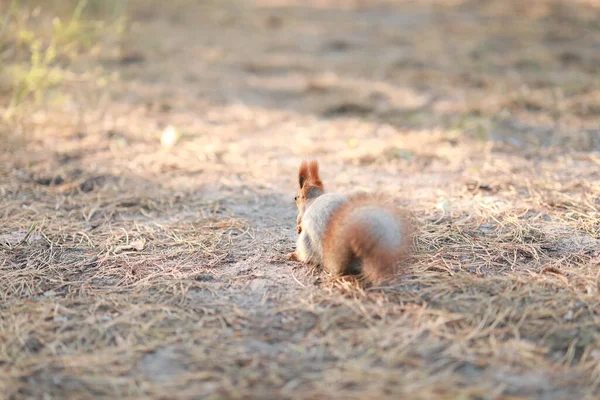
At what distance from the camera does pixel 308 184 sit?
252 cm

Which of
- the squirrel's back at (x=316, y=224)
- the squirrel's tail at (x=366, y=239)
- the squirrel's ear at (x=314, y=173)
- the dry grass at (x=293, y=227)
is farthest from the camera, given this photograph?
the squirrel's ear at (x=314, y=173)

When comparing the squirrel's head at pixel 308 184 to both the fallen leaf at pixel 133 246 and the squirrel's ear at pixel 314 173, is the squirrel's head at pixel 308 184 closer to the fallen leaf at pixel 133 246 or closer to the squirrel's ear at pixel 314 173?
the squirrel's ear at pixel 314 173

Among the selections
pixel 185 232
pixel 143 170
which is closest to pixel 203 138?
pixel 143 170

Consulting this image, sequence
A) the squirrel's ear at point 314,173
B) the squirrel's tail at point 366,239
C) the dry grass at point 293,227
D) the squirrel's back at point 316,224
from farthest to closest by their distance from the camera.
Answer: the squirrel's ear at point 314,173 < the squirrel's back at point 316,224 < the squirrel's tail at point 366,239 < the dry grass at point 293,227

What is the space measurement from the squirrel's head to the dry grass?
0.26 meters

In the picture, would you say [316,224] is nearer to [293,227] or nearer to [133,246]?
[293,227]

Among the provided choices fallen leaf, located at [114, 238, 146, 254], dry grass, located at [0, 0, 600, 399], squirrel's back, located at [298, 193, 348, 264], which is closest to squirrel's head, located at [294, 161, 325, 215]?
squirrel's back, located at [298, 193, 348, 264]

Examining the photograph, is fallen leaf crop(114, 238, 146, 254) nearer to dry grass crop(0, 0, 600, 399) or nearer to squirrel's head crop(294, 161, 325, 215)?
dry grass crop(0, 0, 600, 399)

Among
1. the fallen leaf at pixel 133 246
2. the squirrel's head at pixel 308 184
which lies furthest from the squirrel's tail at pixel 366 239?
the fallen leaf at pixel 133 246

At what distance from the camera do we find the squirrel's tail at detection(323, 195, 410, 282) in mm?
2033

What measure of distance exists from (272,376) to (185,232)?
3.92 feet

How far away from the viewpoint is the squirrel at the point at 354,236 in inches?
80.3

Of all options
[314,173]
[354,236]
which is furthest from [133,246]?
[354,236]

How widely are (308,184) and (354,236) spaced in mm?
536
